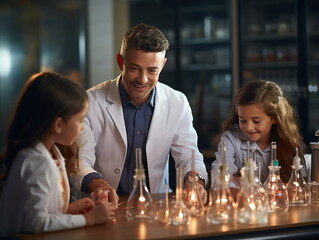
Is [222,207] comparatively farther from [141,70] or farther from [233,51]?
[233,51]

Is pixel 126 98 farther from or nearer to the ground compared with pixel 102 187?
farther from the ground

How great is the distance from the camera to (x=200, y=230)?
2025 mm

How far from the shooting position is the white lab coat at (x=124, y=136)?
2867mm

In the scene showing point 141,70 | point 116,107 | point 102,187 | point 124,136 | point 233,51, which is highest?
point 233,51

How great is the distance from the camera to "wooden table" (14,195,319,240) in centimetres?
197

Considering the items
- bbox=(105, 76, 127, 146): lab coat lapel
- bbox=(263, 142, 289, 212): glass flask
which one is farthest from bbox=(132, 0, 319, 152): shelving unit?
bbox=(263, 142, 289, 212): glass flask

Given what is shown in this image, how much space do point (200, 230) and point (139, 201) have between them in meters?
0.30

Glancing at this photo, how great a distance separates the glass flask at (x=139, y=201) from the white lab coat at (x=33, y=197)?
212 millimetres

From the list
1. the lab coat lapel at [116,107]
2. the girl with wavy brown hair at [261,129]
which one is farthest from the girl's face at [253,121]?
the lab coat lapel at [116,107]

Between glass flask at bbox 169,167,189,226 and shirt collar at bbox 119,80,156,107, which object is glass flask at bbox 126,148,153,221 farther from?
shirt collar at bbox 119,80,156,107

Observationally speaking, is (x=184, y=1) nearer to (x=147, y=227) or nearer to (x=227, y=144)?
(x=227, y=144)

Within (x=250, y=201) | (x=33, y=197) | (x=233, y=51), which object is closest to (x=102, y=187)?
(x=33, y=197)

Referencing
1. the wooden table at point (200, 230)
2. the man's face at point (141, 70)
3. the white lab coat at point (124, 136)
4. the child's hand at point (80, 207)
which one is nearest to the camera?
the wooden table at point (200, 230)

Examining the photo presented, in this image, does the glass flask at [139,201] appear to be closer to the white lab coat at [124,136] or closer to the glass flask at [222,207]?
the glass flask at [222,207]
